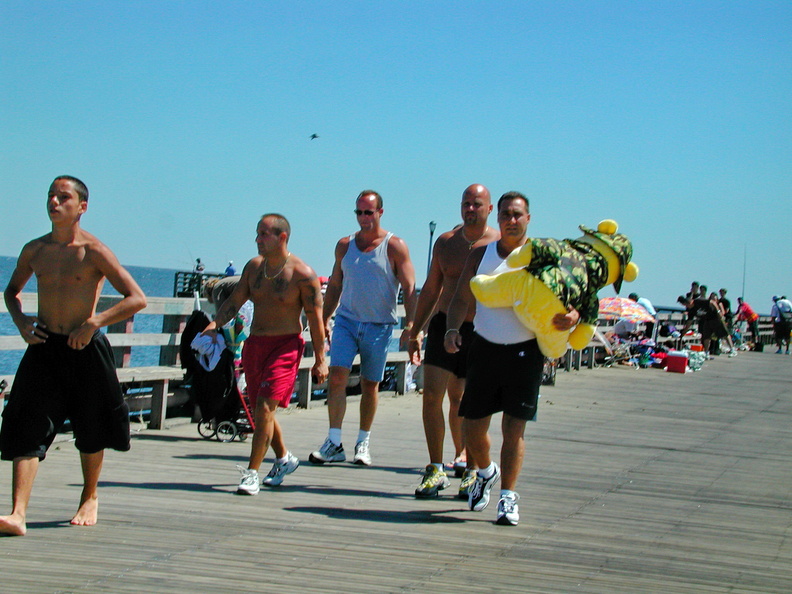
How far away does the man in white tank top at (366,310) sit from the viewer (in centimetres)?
800

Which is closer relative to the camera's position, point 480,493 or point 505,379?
point 505,379

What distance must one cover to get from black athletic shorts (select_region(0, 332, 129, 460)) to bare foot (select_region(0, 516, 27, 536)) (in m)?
0.32

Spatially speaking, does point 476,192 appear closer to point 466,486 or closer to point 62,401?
point 466,486

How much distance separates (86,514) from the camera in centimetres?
531

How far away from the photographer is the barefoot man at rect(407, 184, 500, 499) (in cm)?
684

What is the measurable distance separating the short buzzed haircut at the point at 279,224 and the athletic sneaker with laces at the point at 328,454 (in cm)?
187

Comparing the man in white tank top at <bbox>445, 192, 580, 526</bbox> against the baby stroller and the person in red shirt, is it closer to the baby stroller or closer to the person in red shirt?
the baby stroller

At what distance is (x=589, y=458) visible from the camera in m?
8.62

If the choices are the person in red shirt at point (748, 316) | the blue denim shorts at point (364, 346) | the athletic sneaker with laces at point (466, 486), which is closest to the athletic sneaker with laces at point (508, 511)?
the athletic sneaker with laces at point (466, 486)

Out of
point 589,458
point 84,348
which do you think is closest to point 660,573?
point 84,348

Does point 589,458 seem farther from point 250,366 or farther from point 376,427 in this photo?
point 250,366

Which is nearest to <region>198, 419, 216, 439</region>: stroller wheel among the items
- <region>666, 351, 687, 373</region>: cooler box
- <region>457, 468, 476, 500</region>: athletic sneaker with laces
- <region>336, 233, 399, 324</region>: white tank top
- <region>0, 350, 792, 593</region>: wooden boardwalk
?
<region>0, 350, 792, 593</region>: wooden boardwalk

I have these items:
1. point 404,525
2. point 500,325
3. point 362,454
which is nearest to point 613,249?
point 500,325

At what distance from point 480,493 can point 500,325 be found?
1.05 meters
